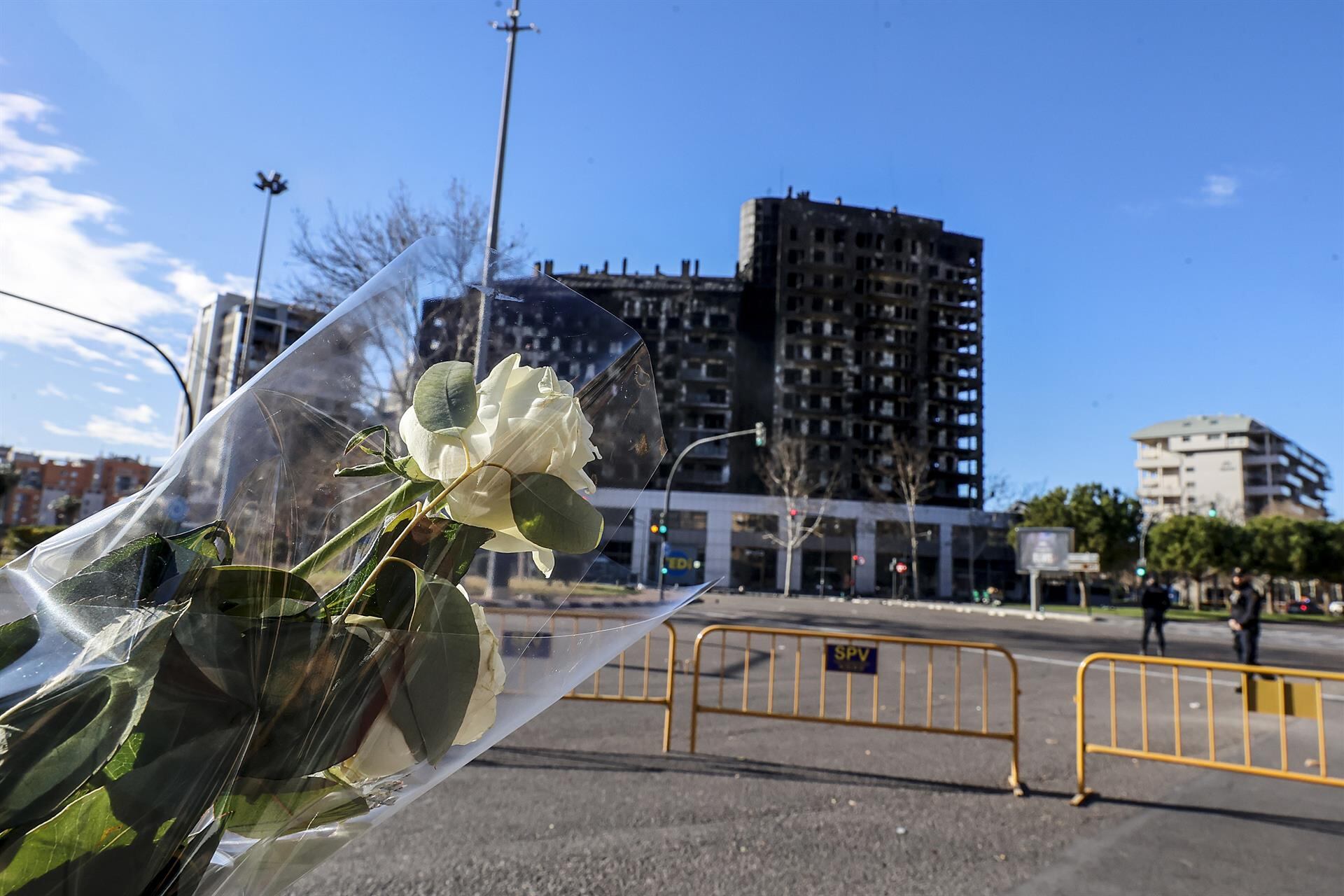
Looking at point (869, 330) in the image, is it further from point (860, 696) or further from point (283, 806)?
point (283, 806)

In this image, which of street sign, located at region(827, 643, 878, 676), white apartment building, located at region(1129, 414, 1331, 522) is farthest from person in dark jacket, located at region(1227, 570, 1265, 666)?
white apartment building, located at region(1129, 414, 1331, 522)

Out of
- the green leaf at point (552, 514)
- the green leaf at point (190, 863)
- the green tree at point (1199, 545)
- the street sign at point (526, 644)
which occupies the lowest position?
the green leaf at point (190, 863)

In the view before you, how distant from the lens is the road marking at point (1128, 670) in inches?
435

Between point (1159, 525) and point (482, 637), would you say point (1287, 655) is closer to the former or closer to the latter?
point (482, 637)

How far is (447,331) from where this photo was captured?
106 centimetres

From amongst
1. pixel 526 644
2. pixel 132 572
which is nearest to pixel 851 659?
pixel 526 644

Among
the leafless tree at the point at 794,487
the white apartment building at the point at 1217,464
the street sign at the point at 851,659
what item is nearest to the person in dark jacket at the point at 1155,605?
the street sign at the point at 851,659

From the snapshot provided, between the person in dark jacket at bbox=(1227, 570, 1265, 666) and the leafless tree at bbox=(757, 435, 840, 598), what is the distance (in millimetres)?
33731

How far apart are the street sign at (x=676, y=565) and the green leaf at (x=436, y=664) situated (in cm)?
53

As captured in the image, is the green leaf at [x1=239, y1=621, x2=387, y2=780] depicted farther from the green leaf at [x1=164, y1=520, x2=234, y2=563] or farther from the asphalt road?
the asphalt road

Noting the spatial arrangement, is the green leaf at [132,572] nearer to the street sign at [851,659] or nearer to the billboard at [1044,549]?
the street sign at [851,659]

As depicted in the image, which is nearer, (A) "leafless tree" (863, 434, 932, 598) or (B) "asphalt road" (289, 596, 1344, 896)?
(B) "asphalt road" (289, 596, 1344, 896)

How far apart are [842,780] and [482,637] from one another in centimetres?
498

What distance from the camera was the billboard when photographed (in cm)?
3177
